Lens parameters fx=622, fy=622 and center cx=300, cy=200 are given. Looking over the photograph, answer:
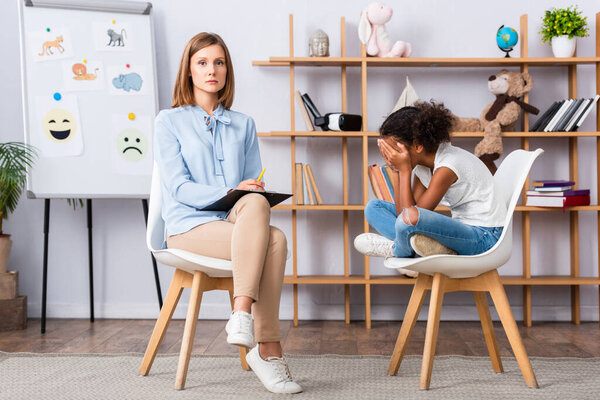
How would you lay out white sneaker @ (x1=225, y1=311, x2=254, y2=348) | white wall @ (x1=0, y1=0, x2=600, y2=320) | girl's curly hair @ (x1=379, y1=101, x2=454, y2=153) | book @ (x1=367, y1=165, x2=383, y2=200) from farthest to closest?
white wall @ (x1=0, y1=0, x2=600, y2=320) < book @ (x1=367, y1=165, x2=383, y2=200) < girl's curly hair @ (x1=379, y1=101, x2=454, y2=153) < white sneaker @ (x1=225, y1=311, x2=254, y2=348)

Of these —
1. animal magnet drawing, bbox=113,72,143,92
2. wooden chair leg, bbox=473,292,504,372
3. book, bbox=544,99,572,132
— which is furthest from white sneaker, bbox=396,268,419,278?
animal magnet drawing, bbox=113,72,143,92

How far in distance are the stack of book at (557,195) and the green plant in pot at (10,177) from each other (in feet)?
7.65

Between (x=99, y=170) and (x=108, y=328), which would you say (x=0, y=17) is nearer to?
(x=99, y=170)

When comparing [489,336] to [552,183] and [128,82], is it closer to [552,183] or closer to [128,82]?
[552,183]

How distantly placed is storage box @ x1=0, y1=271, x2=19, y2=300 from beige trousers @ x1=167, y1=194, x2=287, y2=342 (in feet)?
4.79

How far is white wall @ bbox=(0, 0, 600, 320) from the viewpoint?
10.1 feet

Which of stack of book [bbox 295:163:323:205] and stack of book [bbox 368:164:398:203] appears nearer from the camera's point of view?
stack of book [bbox 368:164:398:203]

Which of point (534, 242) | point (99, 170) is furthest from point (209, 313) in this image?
point (534, 242)

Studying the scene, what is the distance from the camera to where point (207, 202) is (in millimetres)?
1884

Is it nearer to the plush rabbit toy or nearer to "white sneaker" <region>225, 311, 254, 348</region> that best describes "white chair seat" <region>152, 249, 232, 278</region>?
"white sneaker" <region>225, 311, 254, 348</region>

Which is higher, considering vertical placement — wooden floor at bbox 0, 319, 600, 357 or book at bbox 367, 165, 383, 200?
book at bbox 367, 165, 383, 200

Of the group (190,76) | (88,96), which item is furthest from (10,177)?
(190,76)

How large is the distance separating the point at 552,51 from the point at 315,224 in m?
1.46

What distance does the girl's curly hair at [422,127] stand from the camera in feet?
6.29
